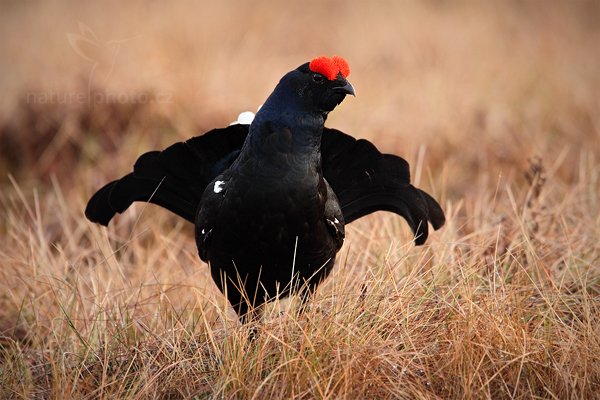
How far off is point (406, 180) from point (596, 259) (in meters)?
0.93

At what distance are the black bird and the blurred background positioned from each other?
41.7 inches

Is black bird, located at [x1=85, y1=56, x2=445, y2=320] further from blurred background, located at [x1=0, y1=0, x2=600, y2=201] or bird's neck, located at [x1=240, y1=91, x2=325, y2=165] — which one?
blurred background, located at [x1=0, y1=0, x2=600, y2=201]

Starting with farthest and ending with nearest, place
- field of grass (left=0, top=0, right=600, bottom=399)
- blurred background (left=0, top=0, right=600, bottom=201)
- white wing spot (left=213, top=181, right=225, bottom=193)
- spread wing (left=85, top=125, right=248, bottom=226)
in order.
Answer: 1. blurred background (left=0, top=0, right=600, bottom=201)
2. spread wing (left=85, top=125, right=248, bottom=226)
3. white wing spot (left=213, top=181, right=225, bottom=193)
4. field of grass (left=0, top=0, right=600, bottom=399)

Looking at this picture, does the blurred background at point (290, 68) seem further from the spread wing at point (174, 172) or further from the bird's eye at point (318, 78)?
the bird's eye at point (318, 78)

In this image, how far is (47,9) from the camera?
857 centimetres

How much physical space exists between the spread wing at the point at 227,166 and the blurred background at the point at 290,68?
1032 millimetres

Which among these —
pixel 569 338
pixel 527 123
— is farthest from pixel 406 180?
pixel 527 123

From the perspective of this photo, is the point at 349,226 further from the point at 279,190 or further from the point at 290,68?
the point at 290,68

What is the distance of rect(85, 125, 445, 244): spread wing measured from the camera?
136 inches

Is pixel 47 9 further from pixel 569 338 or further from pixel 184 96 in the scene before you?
pixel 569 338

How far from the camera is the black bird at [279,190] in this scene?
9.66 feet

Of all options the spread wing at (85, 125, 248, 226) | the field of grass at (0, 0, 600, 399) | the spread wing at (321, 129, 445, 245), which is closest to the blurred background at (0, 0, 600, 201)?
the field of grass at (0, 0, 600, 399)

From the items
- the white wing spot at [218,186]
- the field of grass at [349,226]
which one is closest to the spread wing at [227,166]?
the field of grass at [349,226]

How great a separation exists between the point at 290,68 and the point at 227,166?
416 centimetres
